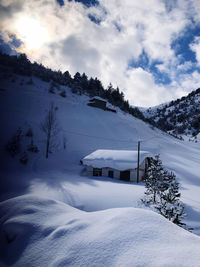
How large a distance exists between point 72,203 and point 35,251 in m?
9.30

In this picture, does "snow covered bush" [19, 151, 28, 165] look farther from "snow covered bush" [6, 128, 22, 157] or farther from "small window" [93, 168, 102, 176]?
"small window" [93, 168, 102, 176]

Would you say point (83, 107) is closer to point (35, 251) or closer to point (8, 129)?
point (8, 129)

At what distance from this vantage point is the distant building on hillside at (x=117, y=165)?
22031 mm

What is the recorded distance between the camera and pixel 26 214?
407cm

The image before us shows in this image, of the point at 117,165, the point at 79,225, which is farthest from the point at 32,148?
the point at 79,225

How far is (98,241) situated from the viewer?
2598 millimetres

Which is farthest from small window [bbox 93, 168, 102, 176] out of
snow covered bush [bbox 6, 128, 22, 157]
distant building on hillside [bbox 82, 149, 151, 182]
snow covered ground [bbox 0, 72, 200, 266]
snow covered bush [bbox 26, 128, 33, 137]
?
snow covered bush [bbox 26, 128, 33, 137]

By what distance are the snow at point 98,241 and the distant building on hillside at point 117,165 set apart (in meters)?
18.8

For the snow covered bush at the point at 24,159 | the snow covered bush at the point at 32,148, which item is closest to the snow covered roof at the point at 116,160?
the snow covered bush at the point at 24,159

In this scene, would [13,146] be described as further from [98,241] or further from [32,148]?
[98,241]

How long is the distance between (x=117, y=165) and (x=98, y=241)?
1984cm

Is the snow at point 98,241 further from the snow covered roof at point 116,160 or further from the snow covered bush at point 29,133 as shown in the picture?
the snow covered bush at point 29,133

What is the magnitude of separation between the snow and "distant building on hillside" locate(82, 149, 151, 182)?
741 inches

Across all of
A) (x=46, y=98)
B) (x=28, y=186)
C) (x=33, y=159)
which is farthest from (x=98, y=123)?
(x=28, y=186)
